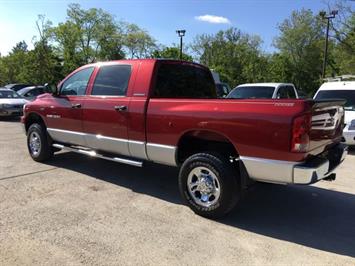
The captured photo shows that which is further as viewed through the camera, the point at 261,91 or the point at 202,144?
the point at 261,91

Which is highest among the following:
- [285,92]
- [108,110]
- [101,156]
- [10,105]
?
[108,110]

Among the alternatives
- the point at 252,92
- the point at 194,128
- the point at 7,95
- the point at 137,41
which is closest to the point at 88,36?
the point at 137,41

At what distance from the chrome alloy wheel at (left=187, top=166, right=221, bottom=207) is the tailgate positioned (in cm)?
124

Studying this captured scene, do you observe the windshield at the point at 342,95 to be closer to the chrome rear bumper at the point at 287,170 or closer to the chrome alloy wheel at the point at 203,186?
the chrome rear bumper at the point at 287,170

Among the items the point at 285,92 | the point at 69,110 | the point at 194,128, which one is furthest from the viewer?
the point at 285,92

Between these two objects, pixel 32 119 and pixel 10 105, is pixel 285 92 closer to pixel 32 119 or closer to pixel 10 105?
pixel 32 119

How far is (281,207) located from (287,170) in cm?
143

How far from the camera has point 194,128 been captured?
15.7ft

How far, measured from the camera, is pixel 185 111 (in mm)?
4883

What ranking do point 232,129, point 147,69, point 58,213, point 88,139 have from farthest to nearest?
point 88,139 < point 147,69 < point 58,213 < point 232,129

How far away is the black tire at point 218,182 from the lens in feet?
14.9

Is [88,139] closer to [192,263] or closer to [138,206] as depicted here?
[138,206]

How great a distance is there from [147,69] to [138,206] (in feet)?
6.53

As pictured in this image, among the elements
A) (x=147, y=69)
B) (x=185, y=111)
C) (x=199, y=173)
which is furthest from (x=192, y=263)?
(x=147, y=69)
